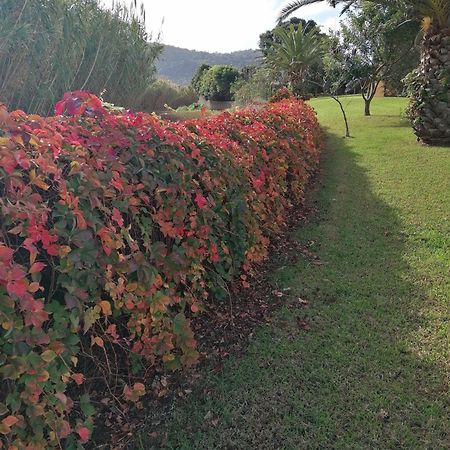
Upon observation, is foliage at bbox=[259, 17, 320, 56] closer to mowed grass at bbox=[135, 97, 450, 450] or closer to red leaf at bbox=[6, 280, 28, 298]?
mowed grass at bbox=[135, 97, 450, 450]

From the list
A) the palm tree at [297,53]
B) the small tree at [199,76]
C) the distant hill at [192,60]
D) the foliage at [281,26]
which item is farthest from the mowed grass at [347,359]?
the small tree at [199,76]

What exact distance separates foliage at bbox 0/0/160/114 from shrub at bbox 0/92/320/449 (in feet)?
6.89

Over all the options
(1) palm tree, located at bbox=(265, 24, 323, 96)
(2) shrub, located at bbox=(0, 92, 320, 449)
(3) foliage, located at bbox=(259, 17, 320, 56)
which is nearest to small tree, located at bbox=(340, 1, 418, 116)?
(1) palm tree, located at bbox=(265, 24, 323, 96)

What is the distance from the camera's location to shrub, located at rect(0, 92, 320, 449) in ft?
4.76

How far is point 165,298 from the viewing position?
2.11 meters

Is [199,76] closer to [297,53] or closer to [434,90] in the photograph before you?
[297,53]

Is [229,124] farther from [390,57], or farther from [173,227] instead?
[390,57]

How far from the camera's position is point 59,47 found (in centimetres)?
567

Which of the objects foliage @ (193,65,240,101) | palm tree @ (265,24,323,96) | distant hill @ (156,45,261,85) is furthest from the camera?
distant hill @ (156,45,261,85)

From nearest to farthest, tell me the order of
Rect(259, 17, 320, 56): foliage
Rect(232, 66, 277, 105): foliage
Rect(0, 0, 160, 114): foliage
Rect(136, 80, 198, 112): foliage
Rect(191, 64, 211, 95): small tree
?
Rect(0, 0, 160, 114): foliage < Rect(136, 80, 198, 112): foliage < Rect(259, 17, 320, 56): foliage < Rect(232, 66, 277, 105): foliage < Rect(191, 64, 211, 95): small tree

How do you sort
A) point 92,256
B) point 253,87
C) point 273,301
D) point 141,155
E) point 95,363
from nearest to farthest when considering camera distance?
point 92,256, point 95,363, point 141,155, point 273,301, point 253,87

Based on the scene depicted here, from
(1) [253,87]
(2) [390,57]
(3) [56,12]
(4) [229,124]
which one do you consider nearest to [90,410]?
(4) [229,124]

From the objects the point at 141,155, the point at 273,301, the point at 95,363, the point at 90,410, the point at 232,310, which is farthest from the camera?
the point at 273,301

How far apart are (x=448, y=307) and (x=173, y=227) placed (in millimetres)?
2249
